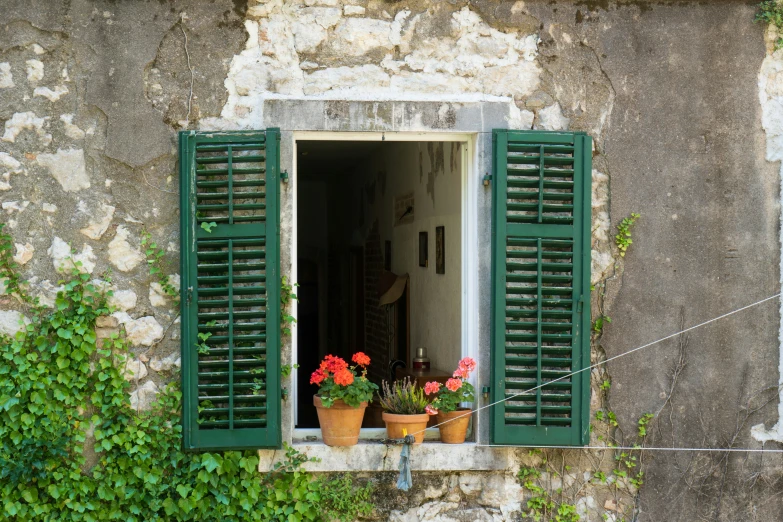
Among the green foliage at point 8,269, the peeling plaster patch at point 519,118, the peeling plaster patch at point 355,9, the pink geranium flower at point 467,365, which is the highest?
the peeling plaster patch at point 355,9

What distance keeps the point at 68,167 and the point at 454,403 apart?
237 centimetres

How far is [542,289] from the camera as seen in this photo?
4391 mm

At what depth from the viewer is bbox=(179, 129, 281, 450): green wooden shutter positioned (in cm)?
423

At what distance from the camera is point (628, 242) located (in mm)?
4527

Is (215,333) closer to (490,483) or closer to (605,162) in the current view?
(490,483)

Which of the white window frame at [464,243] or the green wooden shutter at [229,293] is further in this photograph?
the white window frame at [464,243]

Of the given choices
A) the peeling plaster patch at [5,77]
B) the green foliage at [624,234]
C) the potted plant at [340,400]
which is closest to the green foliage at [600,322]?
the green foliage at [624,234]

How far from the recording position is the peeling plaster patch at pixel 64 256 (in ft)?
14.1

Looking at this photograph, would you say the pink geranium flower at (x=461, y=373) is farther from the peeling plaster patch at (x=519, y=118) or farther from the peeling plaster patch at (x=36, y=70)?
the peeling plaster patch at (x=36, y=70)

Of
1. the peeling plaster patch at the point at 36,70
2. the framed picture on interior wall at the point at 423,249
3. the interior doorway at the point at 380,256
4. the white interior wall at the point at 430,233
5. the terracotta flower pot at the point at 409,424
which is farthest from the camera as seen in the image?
the framed picture on interior wall at the point at 423,249

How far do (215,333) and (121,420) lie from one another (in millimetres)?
669

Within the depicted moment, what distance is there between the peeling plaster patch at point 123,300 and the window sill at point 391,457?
1.04 m

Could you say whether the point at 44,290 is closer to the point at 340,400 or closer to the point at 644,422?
the point at 340,400

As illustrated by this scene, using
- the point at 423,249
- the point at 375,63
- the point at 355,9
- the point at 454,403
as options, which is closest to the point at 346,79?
the point at 375,63
